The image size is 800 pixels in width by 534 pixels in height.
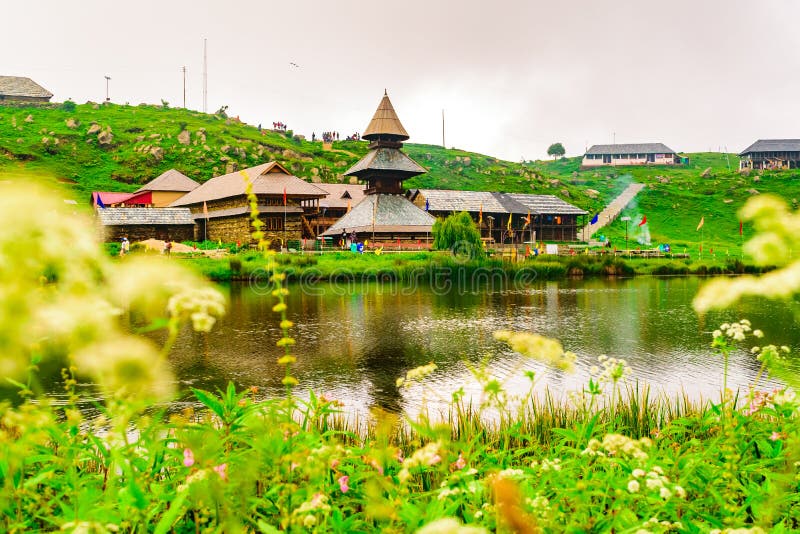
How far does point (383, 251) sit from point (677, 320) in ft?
114

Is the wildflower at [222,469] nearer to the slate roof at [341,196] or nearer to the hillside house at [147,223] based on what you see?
the hillside house at [147,223]

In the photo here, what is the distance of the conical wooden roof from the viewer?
6938 cm

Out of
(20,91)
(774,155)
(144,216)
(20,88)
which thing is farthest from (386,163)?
(774,155)

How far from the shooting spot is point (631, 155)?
152m

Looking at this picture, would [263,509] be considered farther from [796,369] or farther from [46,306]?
[796,369]

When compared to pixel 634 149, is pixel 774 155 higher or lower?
lower

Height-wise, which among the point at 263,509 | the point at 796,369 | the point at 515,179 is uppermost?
the point at 515,179

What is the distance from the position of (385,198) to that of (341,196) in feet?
53.7

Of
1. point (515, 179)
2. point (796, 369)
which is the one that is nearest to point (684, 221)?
point (515, 179)

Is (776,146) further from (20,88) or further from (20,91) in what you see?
(20,88)

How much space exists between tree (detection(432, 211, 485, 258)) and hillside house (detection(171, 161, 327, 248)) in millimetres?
17614

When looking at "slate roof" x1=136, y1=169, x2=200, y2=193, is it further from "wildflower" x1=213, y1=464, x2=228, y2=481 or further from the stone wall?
"wildflower" x1=213, y1=464, x2=228, y2=481

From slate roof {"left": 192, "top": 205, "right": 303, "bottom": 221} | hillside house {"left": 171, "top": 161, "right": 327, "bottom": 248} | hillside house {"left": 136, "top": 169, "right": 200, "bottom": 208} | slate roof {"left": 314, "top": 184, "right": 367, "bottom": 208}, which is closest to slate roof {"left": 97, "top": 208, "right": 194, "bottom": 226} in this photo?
hillside house {"left": 171, "top": 161, "right": 327, "bottom": 248}

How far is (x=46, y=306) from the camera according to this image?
7.64ft
